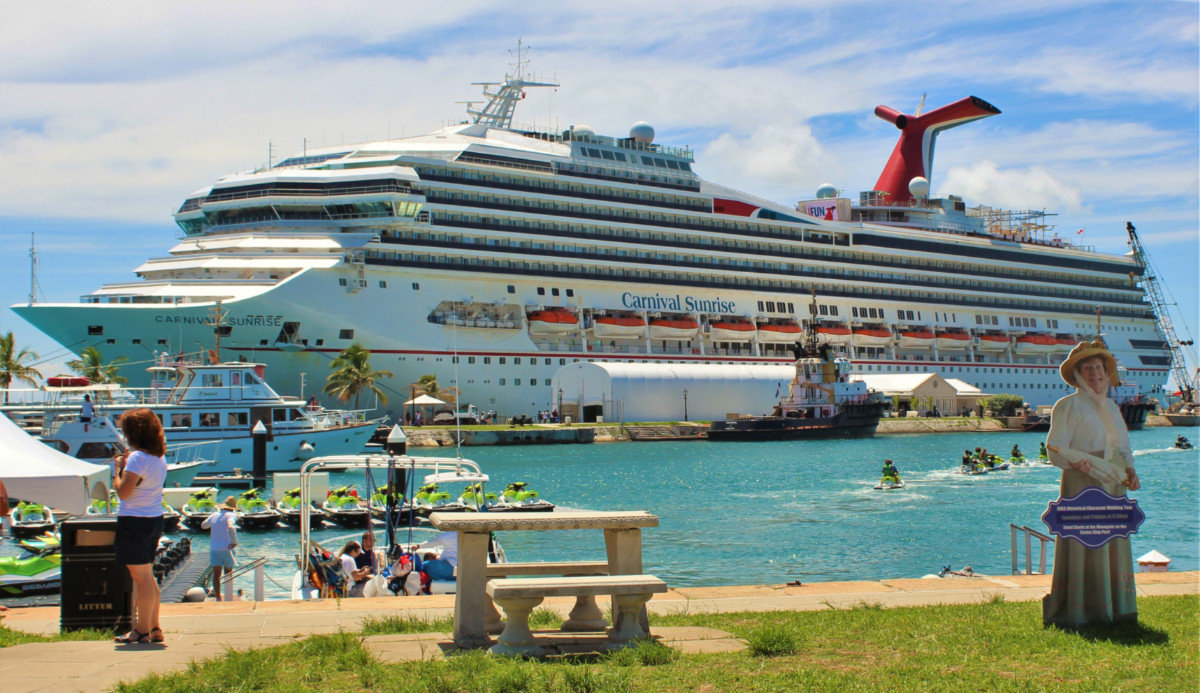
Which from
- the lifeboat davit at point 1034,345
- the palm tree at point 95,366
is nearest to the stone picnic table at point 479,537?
the palm tree at point 95,366

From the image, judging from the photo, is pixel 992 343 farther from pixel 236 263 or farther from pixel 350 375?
pixel 236 263

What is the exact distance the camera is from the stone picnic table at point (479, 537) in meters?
7.23

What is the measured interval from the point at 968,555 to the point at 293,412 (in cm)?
2526

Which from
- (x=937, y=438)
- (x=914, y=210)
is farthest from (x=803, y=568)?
(x=914, y=210)

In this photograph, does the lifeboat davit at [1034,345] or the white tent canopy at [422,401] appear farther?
the lifeboat davit at [1034,345]

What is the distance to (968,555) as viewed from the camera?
2123 centimetres

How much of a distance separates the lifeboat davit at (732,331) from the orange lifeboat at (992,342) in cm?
2207

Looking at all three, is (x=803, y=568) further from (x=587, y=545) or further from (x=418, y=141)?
(x=418, y=141)

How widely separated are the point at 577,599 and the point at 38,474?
653cm

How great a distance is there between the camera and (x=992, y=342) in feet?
273

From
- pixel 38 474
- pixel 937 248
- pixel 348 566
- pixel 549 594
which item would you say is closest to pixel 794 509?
pixel 348 566

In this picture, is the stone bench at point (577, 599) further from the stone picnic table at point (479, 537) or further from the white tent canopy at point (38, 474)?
the white tent canopy at point (38, 474)

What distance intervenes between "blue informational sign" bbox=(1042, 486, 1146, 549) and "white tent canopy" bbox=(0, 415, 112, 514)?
959cm

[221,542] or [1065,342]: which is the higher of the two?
[1065,342]
